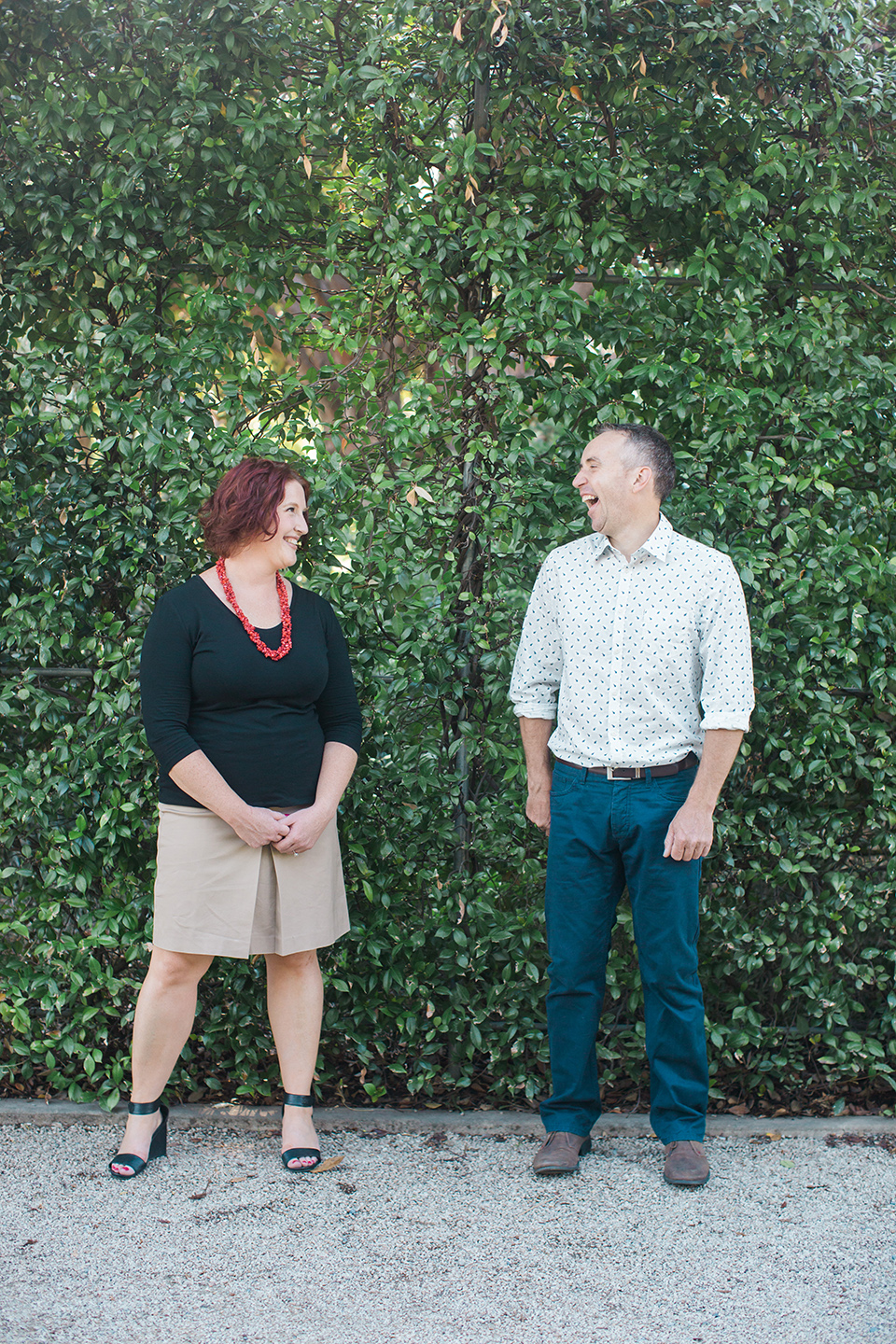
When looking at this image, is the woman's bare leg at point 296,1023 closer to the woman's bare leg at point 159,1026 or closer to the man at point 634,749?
the woman's bare leg at point 159,1026

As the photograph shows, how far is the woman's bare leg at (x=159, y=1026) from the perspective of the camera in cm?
314

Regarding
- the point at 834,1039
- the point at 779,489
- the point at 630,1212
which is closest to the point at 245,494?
the point at 779,489

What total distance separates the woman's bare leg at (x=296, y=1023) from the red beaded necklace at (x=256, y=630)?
0.89m

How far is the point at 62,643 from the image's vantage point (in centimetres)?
343

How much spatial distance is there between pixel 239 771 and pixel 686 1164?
1.66 m

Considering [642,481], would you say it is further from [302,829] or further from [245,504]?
[302,829]

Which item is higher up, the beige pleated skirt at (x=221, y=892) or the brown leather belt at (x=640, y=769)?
the brown leather belt at (x=640, y=769)

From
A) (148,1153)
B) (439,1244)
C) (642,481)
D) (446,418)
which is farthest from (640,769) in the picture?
(148,1153)

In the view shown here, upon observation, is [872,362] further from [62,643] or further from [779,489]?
[62,643]

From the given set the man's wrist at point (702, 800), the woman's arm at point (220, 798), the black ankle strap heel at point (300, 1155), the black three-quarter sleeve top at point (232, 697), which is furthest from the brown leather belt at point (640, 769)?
the black ankle strap heel at point (300, 1155)

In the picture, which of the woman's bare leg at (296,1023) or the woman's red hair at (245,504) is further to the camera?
the woman's bare leg at (296,1023)

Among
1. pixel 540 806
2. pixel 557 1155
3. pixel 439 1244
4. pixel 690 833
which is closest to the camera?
pixel 439 1244

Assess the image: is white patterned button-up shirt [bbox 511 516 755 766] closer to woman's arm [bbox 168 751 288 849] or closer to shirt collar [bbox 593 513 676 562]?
shirt collar [bbox 593 513 676 562]

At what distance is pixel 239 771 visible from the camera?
3.08m
